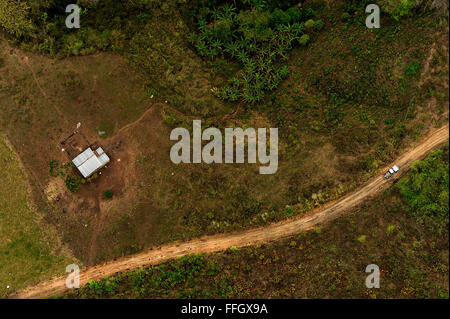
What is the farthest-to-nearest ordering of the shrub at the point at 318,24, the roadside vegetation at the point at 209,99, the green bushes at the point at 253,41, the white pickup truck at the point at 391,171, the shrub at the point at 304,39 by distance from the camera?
the green bushes at the point at 253,41
the shrub at the point at 318,24
the shrub at the point at 304,39
the roadside vegetation at the point at 209,99
the white pickup truck at the point at 391,171

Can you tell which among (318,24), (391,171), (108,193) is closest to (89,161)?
(108,193)

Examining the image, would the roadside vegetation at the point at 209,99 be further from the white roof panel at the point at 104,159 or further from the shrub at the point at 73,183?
the white roof panel at the point at 104,159

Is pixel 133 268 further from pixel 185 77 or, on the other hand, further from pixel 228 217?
pixel 185 77

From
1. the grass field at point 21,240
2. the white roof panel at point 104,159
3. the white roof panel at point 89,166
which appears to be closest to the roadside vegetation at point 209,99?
the white roof panel at point 104,159

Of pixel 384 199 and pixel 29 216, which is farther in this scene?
pixel 29 216

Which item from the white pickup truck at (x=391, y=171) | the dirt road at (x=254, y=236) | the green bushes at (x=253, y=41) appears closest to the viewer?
the white pickup truck at (x=391, y=171)
